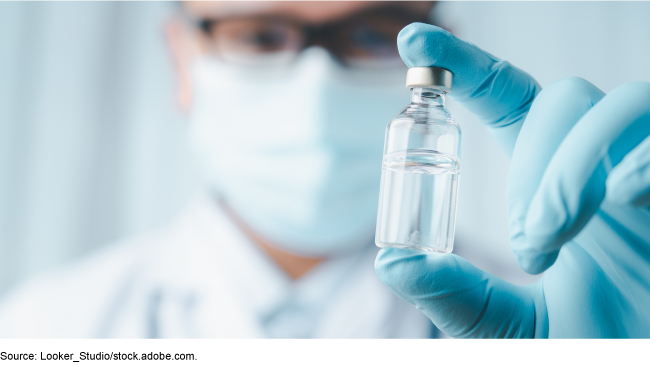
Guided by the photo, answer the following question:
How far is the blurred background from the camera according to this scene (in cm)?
162

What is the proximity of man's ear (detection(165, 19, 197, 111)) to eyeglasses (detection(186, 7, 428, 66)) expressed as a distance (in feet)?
0.43

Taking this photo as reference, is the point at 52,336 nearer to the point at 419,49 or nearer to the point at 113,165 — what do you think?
the point at 113,165

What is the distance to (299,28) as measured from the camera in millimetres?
1540

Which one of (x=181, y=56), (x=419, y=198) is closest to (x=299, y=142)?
(x=181, y=56)

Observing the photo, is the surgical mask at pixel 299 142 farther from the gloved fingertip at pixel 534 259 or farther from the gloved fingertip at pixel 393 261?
the gloved fingertip at pixel 534 259

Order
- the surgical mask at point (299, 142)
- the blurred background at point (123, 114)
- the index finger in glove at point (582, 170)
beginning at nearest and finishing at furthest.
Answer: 1. the index finger in glove at point (582, 170)
2. the surgical mask at point (299, 142)
3. the blurred background at point (123, 114)

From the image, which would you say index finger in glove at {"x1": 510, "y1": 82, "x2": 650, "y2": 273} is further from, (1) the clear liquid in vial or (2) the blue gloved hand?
(1) the clear liquid in vial

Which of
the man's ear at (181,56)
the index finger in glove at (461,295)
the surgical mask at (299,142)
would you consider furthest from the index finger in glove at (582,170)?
the man's ear at (181,56)

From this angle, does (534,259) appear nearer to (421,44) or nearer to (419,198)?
(419,198)

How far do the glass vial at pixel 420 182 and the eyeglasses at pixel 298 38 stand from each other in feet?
2.59

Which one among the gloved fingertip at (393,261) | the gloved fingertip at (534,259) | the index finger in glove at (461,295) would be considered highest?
the gloved fingertip at (534,259)

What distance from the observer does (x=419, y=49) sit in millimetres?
763

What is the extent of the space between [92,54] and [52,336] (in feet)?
3.63

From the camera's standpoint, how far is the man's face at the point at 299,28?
60.4 inches
